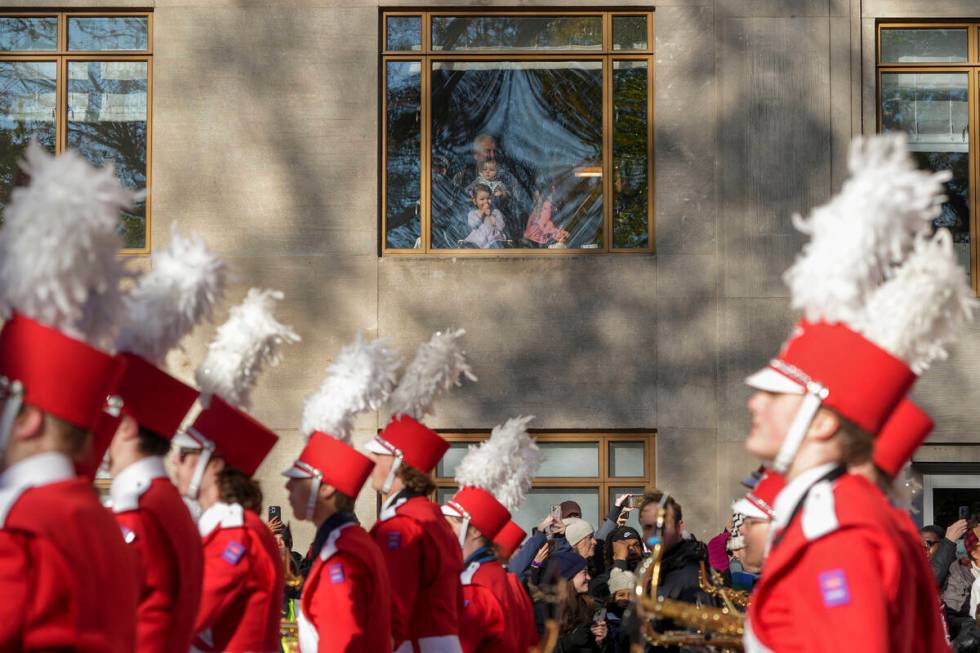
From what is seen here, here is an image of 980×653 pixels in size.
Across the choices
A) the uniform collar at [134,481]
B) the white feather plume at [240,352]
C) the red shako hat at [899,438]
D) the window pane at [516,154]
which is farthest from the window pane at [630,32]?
the uniform collar at [134,481]

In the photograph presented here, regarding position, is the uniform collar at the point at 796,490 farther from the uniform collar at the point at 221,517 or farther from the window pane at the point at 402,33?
the window pane at the point at 402,33

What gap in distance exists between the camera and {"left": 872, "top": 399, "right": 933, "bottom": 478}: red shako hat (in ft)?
17.3

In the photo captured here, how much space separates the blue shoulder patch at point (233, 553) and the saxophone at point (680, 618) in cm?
177

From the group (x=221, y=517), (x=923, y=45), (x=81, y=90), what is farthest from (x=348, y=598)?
(x=923, y=45)

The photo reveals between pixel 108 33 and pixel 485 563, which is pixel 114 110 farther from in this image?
pixel 485 563

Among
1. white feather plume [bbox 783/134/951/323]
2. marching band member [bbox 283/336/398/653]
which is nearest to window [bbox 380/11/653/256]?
marching band member [bbox 283/336/398/653]

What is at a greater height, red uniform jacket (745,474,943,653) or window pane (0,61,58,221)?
window pane (0,61,58,221)

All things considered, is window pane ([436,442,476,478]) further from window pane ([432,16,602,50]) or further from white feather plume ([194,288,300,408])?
white feather plume ([194,288,300,408])

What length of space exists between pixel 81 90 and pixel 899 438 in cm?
1248

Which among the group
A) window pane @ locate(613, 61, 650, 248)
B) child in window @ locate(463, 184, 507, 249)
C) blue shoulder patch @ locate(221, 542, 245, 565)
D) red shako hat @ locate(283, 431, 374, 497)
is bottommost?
blue shoulder patch @ locate(221, 542, 245, 565)

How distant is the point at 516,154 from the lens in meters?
16.1

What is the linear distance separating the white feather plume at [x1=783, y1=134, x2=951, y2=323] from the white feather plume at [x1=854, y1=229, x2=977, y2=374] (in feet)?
0.18

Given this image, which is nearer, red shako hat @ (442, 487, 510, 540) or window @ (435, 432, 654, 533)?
red shako hat @ (442, 487, 510, 540)

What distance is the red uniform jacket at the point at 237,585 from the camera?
6.57 m
